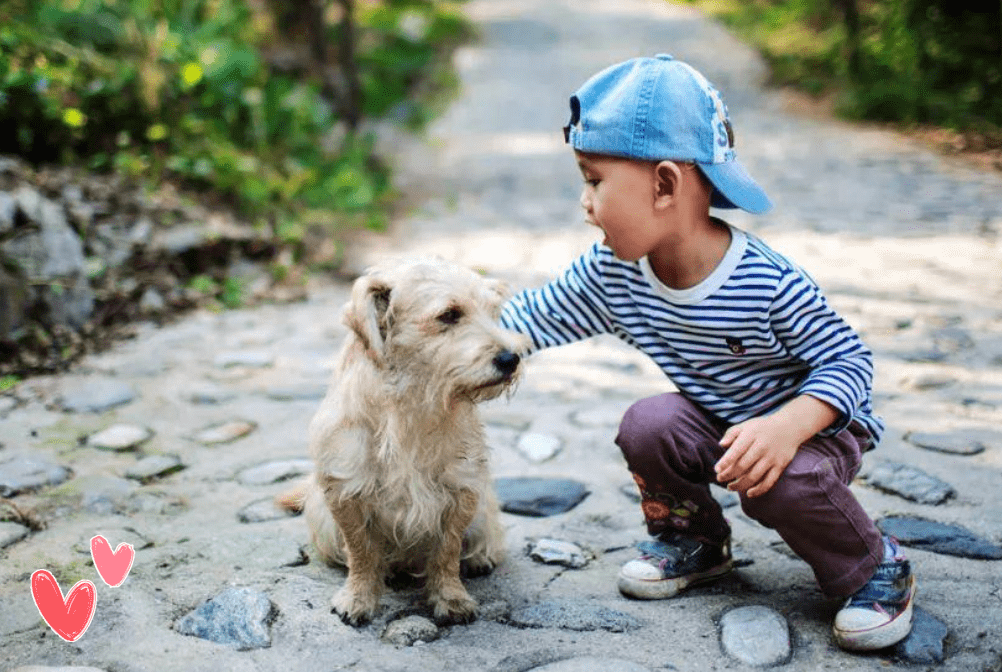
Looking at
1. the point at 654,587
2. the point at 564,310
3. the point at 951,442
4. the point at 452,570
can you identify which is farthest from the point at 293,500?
the point at 951,442

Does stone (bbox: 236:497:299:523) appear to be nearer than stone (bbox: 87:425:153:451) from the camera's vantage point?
Yes

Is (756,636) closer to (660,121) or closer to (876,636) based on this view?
(876,636)

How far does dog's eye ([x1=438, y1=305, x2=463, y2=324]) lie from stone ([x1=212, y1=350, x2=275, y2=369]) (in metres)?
2.71

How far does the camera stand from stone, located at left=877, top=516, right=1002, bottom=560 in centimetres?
293

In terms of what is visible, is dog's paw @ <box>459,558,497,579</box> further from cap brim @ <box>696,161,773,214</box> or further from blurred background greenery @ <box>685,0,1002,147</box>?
blurred background greenery @ <box>685,0,1002,147</box>

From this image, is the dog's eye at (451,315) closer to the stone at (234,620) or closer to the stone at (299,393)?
the stone at (234,620)

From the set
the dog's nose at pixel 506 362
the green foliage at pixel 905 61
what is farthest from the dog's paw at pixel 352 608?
the green foliage at pixel 905 61

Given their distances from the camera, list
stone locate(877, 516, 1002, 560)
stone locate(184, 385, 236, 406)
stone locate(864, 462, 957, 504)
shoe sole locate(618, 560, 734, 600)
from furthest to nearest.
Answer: stone locate(184, 385, 236, 406) < stone locate(864, 462, 957, 504) < stone locate(877, 516, 1002, 560) < shoe sole locate(618, 560, 734, 600)

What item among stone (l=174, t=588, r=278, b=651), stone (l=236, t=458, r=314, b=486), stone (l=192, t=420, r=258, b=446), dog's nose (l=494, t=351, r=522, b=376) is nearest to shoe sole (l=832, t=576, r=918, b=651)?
dog's nose (l=494, t=351, r=522, b=376)

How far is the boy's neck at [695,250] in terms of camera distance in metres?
2.65

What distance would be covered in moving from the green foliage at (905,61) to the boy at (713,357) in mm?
8260

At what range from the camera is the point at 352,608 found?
106 inches

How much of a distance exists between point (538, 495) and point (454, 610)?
2.96ft

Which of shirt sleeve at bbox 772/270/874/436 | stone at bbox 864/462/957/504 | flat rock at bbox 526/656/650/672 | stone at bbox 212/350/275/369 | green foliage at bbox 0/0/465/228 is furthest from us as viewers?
green foliage at bbox 0/0/465/228
